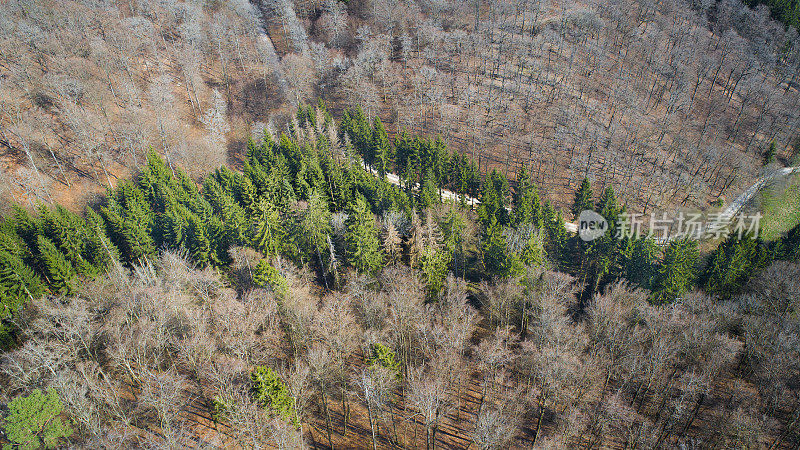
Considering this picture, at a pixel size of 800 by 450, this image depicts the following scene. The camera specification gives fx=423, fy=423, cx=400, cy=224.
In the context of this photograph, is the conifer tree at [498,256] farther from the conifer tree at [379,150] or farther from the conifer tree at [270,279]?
the conifer tree at [270,279]

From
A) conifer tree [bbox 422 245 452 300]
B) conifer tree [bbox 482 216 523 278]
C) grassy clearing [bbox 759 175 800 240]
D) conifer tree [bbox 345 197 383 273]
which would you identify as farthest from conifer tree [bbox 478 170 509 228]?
grassy clearing [bbox 759 175 800 240]

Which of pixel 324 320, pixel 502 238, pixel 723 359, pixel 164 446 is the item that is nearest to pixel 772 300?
pixel 723 359

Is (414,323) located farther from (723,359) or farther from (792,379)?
(792,379)

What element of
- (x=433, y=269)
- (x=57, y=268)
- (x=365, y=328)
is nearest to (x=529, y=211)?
(x=433, y=269)

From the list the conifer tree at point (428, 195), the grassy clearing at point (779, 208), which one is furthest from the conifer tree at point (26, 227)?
the grassy clearing at point (779, 208)

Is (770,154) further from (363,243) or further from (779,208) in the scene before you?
(363,243)

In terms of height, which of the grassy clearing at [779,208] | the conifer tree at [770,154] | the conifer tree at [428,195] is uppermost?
the conifer tree at [428,195]
